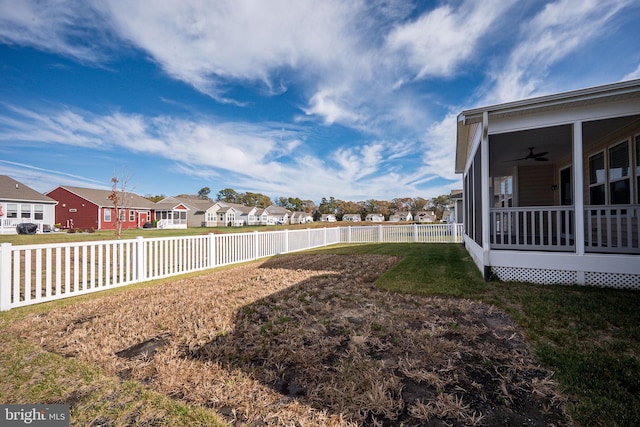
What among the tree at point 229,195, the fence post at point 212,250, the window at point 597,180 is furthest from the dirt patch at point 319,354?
the tree at point 229,195

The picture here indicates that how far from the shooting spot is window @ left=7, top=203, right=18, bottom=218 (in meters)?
22.8

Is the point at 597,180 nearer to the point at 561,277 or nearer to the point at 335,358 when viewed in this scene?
the point at 561,277

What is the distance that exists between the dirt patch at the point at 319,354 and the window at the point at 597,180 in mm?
5332

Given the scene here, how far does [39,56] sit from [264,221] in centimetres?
5008

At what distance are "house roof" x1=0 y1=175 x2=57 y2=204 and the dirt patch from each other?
96.0 feet

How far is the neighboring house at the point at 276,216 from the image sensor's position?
6041cm

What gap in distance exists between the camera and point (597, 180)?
6633mm

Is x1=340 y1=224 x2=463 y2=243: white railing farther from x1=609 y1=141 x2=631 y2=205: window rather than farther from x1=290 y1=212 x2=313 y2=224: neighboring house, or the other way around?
x1=290 y1=212 x2=313 y2=224: neighboring house

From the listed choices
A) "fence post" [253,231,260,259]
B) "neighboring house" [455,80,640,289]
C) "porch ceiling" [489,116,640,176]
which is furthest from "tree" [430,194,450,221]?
"fence post" [253,231,260,259]

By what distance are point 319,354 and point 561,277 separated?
5092mm

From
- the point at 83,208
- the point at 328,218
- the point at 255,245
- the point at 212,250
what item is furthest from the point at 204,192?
the point at 212,250

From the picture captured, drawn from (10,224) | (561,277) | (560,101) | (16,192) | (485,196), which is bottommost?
(561,277)

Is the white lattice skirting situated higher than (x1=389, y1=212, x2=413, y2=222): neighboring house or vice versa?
(x1=389, y1=212, x2=413, y2=222): neighboring house

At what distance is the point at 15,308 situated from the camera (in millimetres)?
4164
